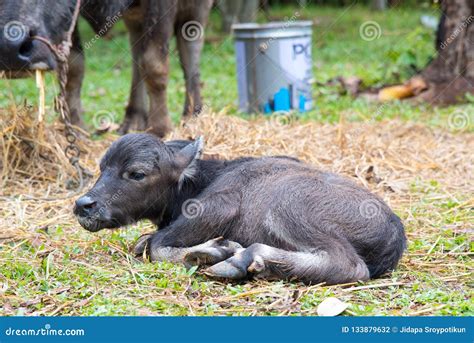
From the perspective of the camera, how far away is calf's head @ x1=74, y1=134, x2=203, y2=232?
184 inches

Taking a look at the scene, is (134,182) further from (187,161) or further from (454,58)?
(454,58)

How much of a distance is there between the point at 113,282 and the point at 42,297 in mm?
392

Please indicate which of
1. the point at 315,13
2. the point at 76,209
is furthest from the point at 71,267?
the point at 315,13

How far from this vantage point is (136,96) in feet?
29.3

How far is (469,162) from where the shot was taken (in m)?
7.32

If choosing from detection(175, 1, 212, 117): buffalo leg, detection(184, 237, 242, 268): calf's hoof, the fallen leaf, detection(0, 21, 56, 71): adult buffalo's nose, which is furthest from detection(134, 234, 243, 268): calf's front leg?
detection(175, 1, 212, 117): buffalo leg

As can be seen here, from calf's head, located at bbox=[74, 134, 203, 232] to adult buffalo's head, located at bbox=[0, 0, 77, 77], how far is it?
63.8 inches

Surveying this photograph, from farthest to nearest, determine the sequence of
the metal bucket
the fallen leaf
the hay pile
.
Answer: the metal bucket → the hay pile → the fallen leaf

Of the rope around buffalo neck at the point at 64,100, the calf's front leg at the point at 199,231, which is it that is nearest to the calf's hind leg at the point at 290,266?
the calf's front leg at the point at 199,231

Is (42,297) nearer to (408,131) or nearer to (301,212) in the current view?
(301,212)

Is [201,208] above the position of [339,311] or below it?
above

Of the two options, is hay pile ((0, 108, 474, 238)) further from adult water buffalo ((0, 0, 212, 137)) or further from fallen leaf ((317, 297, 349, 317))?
fallen leaf ((317, 297, 349, 317))

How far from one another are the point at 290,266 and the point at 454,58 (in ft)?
22.2

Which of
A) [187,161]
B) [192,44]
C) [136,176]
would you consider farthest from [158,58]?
[136,176]
